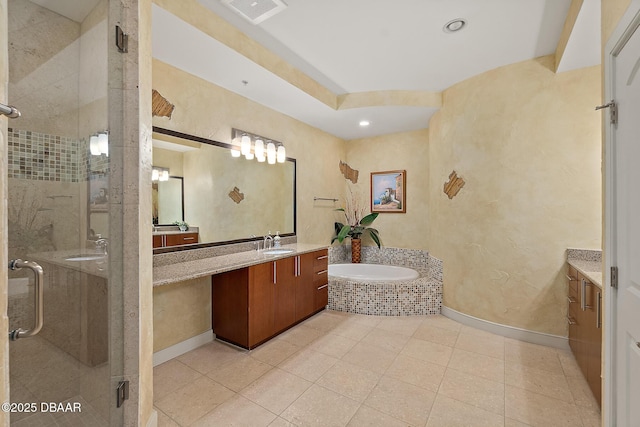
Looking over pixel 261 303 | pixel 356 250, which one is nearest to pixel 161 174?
pixel 261 303

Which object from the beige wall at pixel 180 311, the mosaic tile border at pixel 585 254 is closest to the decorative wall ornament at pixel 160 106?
the beige wall at pixel 180 311

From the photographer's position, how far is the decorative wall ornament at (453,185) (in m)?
3.17

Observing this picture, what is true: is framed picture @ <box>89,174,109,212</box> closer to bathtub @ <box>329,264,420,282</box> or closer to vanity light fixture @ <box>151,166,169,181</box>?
vanity light fixture @ <box>151,166,169,181</box>

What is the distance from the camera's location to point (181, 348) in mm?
2510

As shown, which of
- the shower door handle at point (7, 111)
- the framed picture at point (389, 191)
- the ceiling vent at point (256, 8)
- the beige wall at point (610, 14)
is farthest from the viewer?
the framed picture at point (389, 191)

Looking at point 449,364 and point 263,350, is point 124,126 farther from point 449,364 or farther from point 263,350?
point 449,364

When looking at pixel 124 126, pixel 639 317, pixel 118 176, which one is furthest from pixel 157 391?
pixel 639 317

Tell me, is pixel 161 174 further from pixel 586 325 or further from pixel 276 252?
pixel 586 325

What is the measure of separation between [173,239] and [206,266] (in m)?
0.45

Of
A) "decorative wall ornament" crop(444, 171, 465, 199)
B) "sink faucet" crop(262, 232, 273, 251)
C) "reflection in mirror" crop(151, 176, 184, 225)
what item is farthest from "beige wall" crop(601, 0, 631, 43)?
"sink faucet" crop(262, 232, 273, 251)

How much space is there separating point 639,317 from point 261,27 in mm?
2798

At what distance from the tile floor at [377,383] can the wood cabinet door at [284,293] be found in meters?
0.15

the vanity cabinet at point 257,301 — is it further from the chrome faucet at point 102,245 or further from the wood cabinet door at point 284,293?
the chrome faucet at point 102,245

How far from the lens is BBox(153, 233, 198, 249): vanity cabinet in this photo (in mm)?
2354
